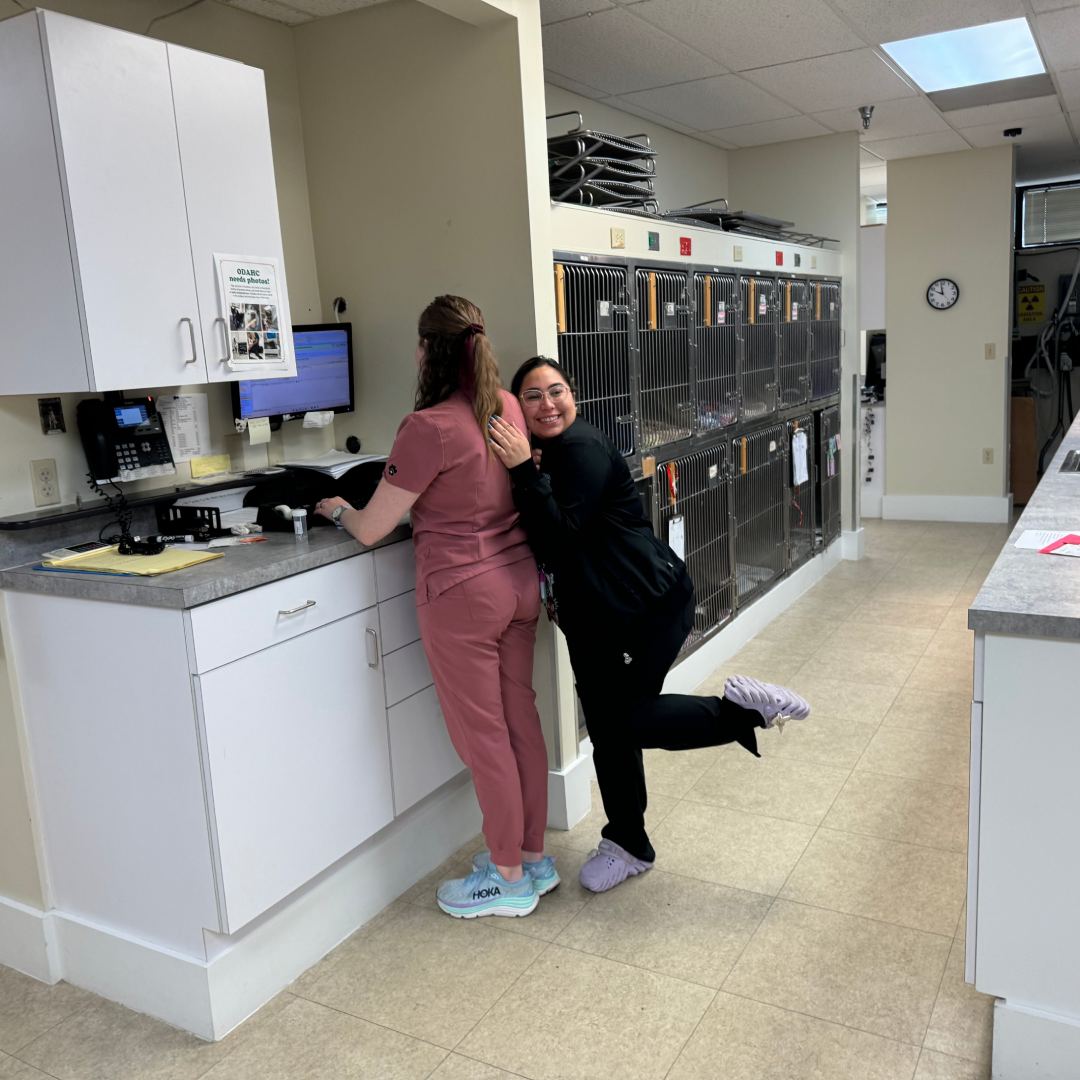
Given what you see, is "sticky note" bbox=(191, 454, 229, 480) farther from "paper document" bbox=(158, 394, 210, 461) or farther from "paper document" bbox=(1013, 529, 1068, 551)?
"paper document" bbox=(1013, 529, 1068, 551)

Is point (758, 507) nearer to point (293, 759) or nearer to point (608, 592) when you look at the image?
point (608, 592)

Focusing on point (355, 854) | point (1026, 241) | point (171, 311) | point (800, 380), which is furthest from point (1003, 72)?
point (355, 854)

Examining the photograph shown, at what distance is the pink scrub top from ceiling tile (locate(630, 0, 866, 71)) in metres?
1.94

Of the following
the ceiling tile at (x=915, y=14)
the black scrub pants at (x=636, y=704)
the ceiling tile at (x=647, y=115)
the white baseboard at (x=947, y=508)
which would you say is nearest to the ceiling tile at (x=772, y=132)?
the ceiling tile at (x=647, y=115)

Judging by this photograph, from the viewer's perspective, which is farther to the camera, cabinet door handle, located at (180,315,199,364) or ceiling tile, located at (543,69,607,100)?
ceiling tile, located at (543,69,607,100)

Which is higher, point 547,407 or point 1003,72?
point 1003,72

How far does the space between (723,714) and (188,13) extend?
2413mm

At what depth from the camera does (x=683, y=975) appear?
2.32 m

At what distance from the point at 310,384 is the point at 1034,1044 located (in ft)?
7.95

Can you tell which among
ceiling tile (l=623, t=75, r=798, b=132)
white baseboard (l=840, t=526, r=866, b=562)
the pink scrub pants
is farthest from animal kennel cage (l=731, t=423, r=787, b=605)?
the pink scrub pants

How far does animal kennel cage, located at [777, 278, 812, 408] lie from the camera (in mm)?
5082

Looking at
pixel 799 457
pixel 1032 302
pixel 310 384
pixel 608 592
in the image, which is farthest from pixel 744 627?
pixel 1032 302

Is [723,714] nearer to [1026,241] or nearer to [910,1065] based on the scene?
[910,1065]

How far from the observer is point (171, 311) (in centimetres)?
230
